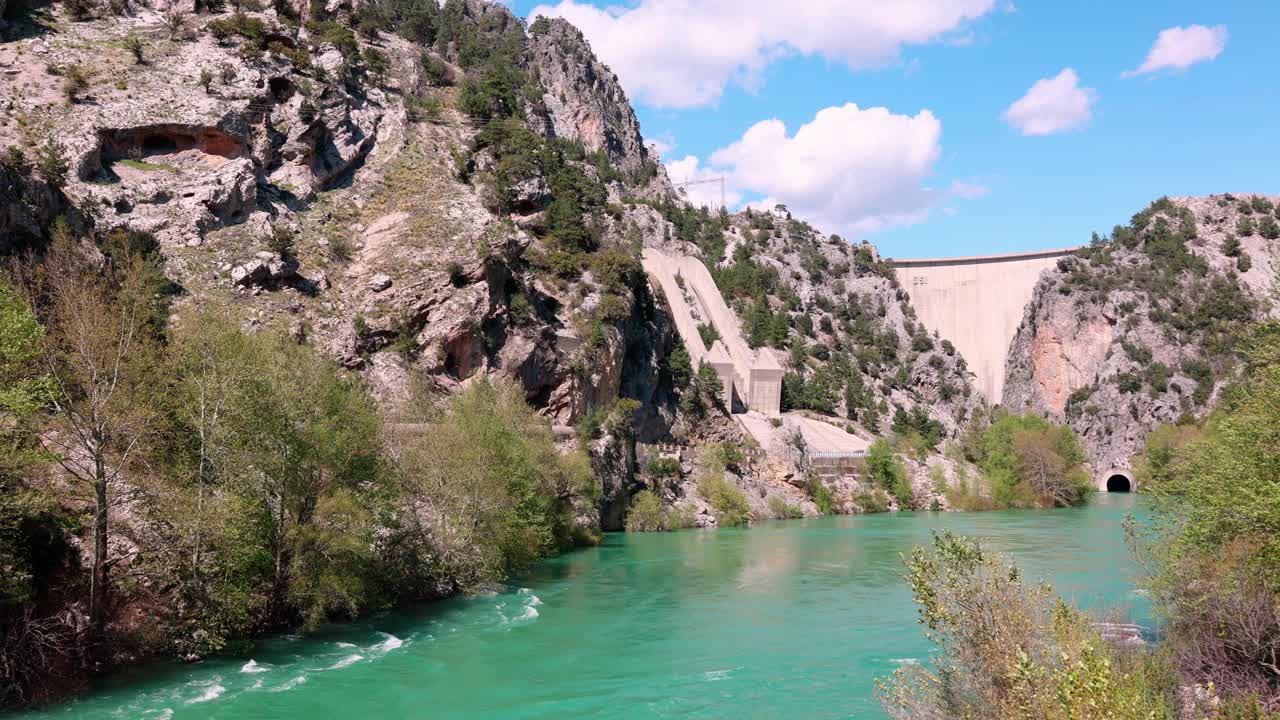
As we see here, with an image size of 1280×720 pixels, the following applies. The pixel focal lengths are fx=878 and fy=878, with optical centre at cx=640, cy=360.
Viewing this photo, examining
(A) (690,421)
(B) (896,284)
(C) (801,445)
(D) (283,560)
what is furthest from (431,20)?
(D) (283,560)

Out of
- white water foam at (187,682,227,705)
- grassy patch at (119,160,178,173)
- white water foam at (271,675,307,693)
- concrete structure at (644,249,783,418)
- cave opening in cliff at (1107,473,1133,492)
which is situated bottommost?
cave opening in cliff at (1107,473,1133,492)

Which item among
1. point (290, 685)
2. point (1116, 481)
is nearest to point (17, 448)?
point (290, 685)

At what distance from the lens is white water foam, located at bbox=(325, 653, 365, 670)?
67.8 ft

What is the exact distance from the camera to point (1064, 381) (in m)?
112

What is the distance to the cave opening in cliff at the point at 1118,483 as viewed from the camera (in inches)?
3986

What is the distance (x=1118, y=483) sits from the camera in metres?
103

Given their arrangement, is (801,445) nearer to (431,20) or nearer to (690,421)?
(690,421)

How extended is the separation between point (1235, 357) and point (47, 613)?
112 m

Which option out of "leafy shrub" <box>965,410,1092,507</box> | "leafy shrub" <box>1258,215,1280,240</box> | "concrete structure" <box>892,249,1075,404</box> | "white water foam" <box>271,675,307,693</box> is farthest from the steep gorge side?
"white water foam" <box>271,675,307,693</box>

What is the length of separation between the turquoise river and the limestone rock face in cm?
9569

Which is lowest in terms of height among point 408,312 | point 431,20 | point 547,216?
point 408,312

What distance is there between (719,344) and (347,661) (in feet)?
214

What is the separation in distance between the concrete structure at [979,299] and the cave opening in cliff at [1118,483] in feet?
68.8

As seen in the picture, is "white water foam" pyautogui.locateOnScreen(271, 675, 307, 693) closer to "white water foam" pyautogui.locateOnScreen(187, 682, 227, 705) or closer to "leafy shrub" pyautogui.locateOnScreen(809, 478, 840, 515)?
"white water foam" pyautogui.locateOnScreen(187, 682, 227, 705)
